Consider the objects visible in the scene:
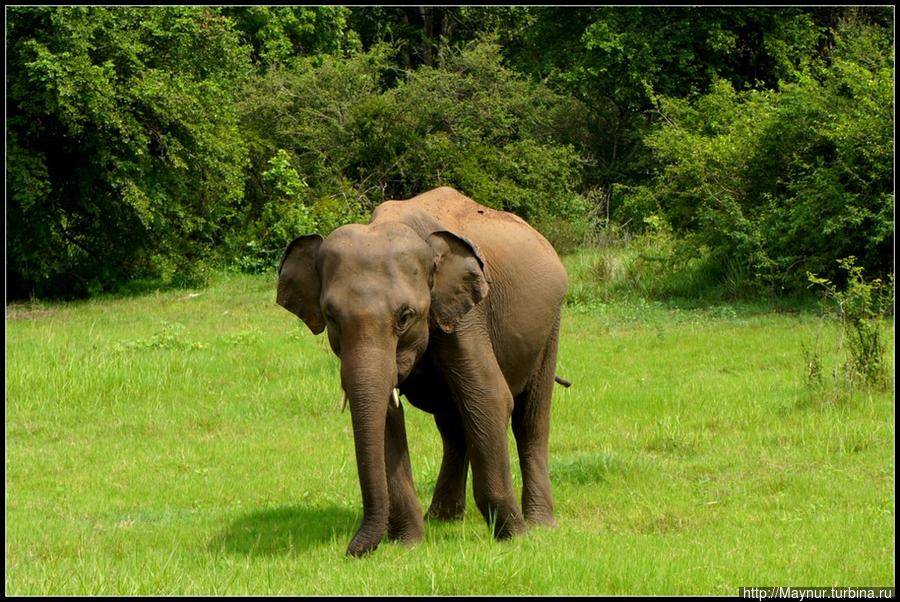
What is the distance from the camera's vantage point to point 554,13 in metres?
39.2

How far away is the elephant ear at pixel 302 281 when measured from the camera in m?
8.01

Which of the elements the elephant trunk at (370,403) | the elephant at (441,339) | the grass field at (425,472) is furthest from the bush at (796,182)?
the elephant trunk at (370,403)

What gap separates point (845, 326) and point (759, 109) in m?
11.2

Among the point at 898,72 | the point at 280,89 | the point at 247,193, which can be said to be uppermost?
the point at 898,72

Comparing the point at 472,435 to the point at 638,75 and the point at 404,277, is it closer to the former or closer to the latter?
the point at 404,277

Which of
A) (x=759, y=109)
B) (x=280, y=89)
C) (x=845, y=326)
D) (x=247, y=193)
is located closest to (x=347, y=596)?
(x=845, y=326)

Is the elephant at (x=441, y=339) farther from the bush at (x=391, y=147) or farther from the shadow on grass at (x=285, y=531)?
the bush at (x=391, y=147)

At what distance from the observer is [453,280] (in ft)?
25.6

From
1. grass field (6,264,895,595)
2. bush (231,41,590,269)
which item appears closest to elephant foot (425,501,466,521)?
grass field (6,264,895,595)

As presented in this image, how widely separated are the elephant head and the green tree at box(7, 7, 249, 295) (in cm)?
1613

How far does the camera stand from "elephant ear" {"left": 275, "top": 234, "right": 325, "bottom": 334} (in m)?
8.01

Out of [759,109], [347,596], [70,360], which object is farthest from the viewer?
[759,109]

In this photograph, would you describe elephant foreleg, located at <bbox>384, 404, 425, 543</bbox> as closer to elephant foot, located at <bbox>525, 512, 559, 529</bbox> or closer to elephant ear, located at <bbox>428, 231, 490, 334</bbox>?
elephant ear, located at <bbox>428, 231, 490, 334</bbox>

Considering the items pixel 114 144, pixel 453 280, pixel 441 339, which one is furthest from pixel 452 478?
pixel 114 144
